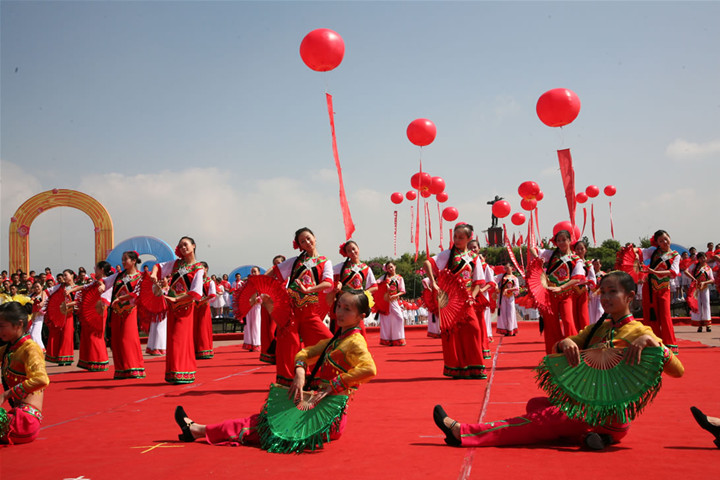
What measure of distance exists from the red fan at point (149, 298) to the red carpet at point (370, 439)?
0.91 m

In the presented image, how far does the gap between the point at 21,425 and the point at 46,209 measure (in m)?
22.4

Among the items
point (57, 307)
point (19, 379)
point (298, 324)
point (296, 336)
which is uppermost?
point (57, 307)

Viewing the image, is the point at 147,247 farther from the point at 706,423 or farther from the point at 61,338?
the point at 706,423

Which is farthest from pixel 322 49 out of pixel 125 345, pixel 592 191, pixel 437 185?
pixel 592 191

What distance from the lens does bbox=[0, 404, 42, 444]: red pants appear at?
3.80 metres

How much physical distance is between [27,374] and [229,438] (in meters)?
1.41

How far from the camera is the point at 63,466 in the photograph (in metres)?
3.28

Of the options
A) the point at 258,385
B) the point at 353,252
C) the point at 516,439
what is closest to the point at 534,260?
the point at 353,252

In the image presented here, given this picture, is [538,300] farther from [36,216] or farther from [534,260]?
[36,216]

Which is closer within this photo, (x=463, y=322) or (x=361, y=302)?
(x=361, y=302)

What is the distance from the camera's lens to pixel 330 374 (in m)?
3.81

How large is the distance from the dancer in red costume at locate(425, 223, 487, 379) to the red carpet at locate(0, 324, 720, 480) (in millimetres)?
313

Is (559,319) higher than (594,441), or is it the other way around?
(559,319)

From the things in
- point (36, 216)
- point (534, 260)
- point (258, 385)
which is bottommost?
point (258, 385)
